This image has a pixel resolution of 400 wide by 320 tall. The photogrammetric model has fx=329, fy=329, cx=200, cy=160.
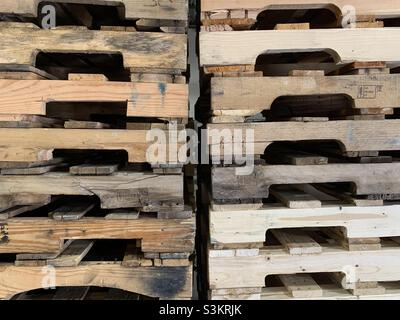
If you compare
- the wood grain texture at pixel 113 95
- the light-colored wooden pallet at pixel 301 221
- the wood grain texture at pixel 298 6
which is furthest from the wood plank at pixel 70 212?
the wood grain texture at pixel 298 6

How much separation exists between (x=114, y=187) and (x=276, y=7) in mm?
1245

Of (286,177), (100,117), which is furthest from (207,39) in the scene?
(100,117)

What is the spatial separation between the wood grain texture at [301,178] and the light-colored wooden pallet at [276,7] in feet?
2.55

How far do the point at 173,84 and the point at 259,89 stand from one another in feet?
1.40

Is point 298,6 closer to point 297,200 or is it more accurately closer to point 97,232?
point 297,200

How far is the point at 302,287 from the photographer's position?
69.3 inches

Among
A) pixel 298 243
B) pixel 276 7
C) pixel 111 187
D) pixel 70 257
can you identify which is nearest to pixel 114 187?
pixel 111 187

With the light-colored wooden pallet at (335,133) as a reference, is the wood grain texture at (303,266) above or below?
below

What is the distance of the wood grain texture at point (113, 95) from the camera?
158 centimetres

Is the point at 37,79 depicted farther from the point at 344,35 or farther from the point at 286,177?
the point at 344,35

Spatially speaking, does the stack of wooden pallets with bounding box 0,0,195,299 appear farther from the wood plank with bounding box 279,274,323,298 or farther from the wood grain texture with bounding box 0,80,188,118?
the wood plank with bounding box 279,274,323,298

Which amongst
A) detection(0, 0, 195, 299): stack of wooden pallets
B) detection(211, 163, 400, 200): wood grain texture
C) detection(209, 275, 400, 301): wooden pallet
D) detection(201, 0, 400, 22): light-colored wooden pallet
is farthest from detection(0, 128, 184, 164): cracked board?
detection(209, 275, 400, 301): wooden pallet

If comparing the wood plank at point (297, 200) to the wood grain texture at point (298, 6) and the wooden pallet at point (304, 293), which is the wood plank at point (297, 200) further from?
the wood grain texture at point (298, 6)

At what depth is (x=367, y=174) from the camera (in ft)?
5.55
